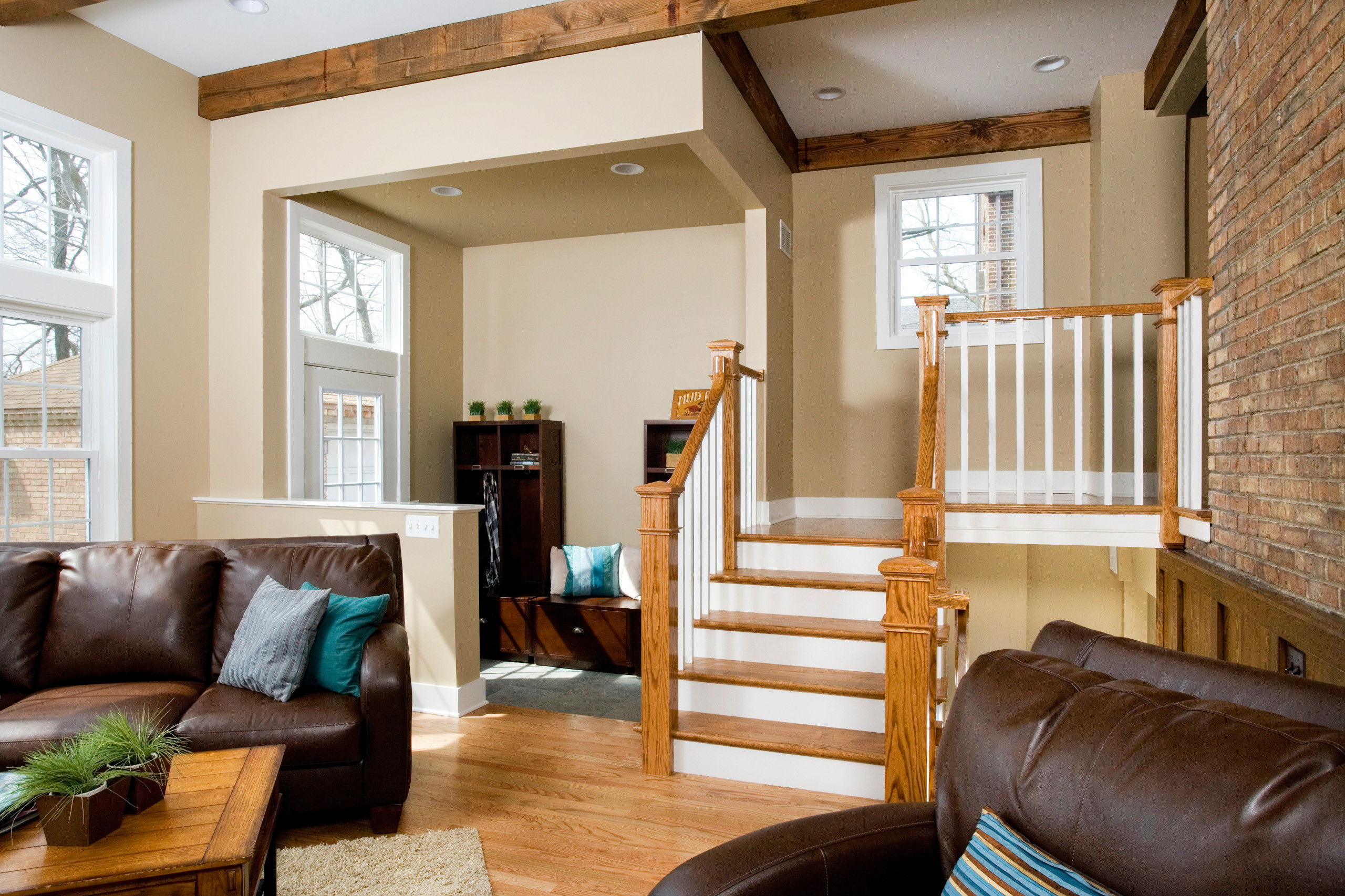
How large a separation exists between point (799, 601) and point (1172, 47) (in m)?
3.17

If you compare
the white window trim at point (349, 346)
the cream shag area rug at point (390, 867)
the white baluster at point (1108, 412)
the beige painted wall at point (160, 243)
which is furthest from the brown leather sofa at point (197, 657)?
the white baluster at point (1108, 412)

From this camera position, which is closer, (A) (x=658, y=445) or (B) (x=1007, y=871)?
(B) (x=1007, y=871)

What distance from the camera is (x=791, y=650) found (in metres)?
3.42

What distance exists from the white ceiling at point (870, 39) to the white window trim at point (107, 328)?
61 centimetres

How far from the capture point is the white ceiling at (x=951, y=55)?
3.78 meters

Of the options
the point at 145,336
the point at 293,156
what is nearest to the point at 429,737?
the point at 145,336

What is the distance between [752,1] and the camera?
331cm

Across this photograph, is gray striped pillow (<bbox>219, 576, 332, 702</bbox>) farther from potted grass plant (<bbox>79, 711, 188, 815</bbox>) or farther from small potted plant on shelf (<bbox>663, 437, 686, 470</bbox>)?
small potted plant on shelf (<bbox>663, 437, 686, 470</bbox>)

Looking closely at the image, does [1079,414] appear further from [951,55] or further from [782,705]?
[951,55]

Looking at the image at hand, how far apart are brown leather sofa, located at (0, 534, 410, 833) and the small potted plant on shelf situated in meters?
2.41

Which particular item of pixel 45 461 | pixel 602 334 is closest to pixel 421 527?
pixel 45 461

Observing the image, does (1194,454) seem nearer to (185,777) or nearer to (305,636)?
(305,636)

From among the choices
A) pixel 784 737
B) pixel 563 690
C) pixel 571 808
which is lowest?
pixel 563 690

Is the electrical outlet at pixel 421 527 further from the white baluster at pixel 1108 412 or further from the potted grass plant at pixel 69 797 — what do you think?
the white baluster at pixel 1108 412
